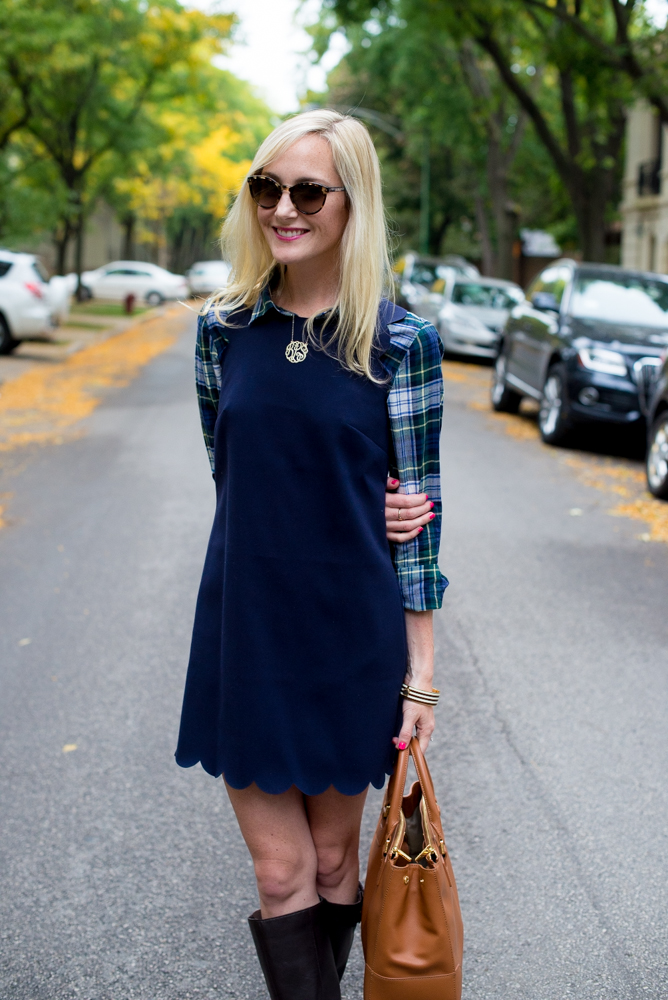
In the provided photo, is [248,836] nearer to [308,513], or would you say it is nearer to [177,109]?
[308,513]

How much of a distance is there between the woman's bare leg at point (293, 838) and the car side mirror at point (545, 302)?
990 cm

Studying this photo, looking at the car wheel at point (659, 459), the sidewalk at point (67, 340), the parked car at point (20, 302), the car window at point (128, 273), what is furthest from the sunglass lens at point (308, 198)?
the car window at point (128, 273)

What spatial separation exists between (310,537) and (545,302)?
33.1 ft

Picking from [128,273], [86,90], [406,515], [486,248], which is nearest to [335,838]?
[406,515]

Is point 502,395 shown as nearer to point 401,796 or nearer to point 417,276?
point 417,276

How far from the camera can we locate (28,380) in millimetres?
15898

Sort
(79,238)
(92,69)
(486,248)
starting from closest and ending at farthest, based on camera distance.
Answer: (92,69) → (486,248) → (79,238)

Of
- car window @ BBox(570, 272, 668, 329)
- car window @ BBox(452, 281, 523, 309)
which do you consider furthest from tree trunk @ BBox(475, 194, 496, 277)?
car window @ BBox(570, 272, 668, 329)

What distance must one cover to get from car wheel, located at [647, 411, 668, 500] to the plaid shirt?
693 cm

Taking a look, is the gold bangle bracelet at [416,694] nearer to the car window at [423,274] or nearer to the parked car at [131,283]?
the car window at [423,274]

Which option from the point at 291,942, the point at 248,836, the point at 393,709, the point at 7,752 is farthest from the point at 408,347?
the point at 7,752

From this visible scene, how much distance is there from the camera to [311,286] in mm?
2160

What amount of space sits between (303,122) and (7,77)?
22762 mm

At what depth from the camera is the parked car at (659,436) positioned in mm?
8695
